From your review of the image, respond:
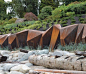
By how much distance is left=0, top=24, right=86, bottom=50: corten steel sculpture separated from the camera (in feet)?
20.1

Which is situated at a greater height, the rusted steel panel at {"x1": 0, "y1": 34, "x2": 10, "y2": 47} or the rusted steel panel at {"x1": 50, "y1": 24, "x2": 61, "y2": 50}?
the rusted steel panel at {"x1": 50, "y1": 24, "x2": 61, "y2": 50}

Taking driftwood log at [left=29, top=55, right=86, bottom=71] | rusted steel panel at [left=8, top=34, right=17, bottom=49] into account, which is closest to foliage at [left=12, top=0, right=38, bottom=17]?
rusted steel panel at [left=8, top=34, right=17, bottom=49]

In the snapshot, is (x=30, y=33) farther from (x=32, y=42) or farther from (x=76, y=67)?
(x=76, y=67)

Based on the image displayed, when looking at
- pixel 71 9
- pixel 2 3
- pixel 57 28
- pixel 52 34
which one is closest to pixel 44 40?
pixel 52 34

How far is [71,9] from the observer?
13086 mm

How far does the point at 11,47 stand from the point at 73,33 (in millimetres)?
4425

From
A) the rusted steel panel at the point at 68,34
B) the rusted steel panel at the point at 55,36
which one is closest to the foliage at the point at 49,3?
the rusted steel panel at the point at 55,36

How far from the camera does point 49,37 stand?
282 inches

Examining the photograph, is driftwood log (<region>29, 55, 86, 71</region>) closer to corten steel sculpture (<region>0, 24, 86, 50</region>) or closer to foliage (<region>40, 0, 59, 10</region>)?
corten steel sculpture (<region>0, 24, 86, 50</region>)

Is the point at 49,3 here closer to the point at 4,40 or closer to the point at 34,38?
the point at 4,40

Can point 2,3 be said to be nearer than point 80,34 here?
No

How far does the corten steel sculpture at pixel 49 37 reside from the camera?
613 cm

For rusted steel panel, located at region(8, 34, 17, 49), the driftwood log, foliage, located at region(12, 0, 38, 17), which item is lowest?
rusted steel panel, located at region(8, 34, 17, 49)

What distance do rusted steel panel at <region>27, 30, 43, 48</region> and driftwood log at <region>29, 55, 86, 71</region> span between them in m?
2.98
